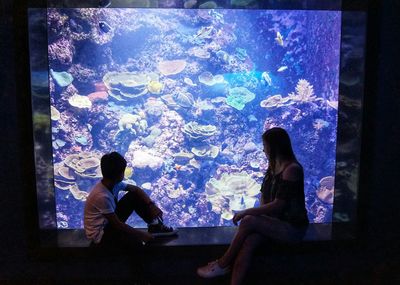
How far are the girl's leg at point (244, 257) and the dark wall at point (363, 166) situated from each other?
923 millimetres

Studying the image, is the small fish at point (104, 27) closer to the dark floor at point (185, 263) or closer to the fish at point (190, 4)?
the fish at point (190, 4)

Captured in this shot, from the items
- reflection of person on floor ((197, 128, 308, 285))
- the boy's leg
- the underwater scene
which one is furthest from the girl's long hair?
the underwater scene

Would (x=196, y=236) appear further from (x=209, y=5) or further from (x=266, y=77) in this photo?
(x=266, y=77)

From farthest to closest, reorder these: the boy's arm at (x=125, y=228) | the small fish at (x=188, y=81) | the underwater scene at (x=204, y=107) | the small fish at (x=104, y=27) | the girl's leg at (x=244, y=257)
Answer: the small fish at (x=188, y=81)
the underwater scene at (x=204, y=107)
the small fish at (x=104, y=27)
the boy's arm at (x=125, y=228)
the girl's leg at (x=244, y=257)

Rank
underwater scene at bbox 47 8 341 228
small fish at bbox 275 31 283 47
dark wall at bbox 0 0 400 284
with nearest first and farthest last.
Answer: dark wall at bbox 0 0 400 284
underwater scene at bbox 47 8 341 228
small fish at bbox 275 31 283 47

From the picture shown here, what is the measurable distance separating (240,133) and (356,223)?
2.37 m

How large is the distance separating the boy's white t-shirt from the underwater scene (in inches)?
77.0

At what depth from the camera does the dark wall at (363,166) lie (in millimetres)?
3154

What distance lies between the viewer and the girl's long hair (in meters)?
2.88

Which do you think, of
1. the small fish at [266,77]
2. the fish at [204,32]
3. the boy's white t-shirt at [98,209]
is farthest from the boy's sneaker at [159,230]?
the fish at [204,32]

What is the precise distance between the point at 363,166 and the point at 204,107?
2.57 meters

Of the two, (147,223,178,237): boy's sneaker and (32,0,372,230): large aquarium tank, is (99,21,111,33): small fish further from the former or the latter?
(147,223,178,237): boy's sneaker

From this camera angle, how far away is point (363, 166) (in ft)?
11.3

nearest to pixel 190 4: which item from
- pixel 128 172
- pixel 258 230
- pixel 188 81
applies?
pixel 188 81
